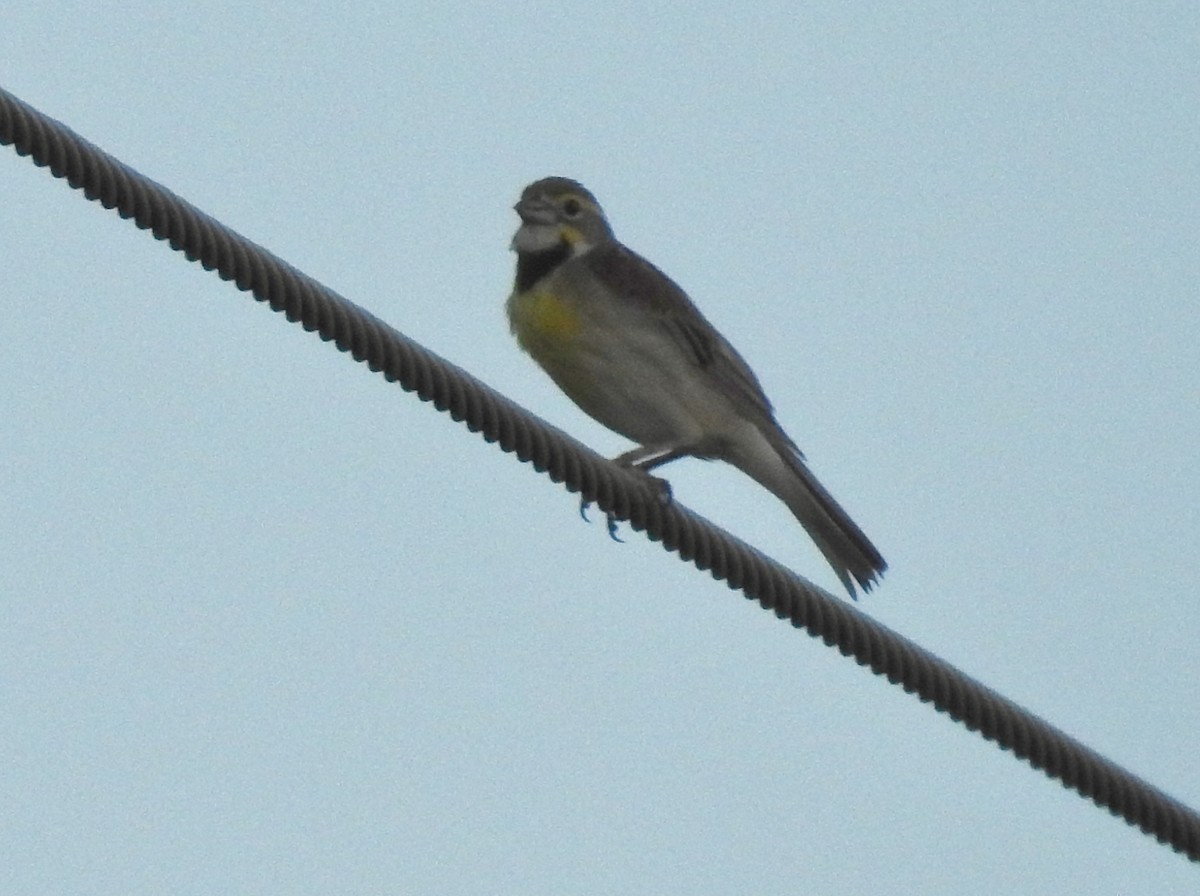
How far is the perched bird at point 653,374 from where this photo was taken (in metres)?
8.88

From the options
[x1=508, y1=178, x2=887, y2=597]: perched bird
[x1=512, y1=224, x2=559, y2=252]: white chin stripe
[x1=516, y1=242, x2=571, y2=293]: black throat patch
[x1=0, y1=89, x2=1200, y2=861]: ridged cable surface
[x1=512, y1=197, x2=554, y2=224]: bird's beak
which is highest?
[x1=512, y1=197, x2=554, y2=224]: bird's beak

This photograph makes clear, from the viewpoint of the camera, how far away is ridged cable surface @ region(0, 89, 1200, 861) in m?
5.01

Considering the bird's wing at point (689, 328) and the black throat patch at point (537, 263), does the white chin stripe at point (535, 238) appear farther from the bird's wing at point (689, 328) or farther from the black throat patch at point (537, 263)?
the bird's wing at point (689, 328)

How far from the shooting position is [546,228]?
9742mm

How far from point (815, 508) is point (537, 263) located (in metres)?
1.63

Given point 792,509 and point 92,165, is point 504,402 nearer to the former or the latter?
point 92,165

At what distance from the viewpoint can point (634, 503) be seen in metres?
5.93

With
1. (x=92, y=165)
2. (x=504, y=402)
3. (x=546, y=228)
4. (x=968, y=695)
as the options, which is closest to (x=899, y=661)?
(x=968, y=695)

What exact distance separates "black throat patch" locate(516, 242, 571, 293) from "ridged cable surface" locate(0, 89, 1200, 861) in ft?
11.1

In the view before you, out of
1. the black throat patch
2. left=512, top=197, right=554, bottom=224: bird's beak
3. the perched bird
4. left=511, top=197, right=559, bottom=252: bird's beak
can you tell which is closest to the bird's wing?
the perched bird

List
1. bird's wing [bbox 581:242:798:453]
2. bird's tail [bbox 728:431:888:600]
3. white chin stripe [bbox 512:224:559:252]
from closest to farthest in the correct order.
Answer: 1. bird's tail [bbox 728:431:888:600]
2. bird's wing [bbox 581:242:798:453]
3. white chin stripe [bbox 512:224:559:252]

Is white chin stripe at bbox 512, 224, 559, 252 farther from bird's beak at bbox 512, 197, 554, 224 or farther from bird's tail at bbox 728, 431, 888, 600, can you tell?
bird's tail at bbox 728, 431, 888, 600

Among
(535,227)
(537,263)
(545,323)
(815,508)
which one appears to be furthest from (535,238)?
(815,508)

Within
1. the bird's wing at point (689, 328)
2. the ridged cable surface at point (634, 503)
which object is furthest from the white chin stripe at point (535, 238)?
the ridged cable surface at point (634, 503)
